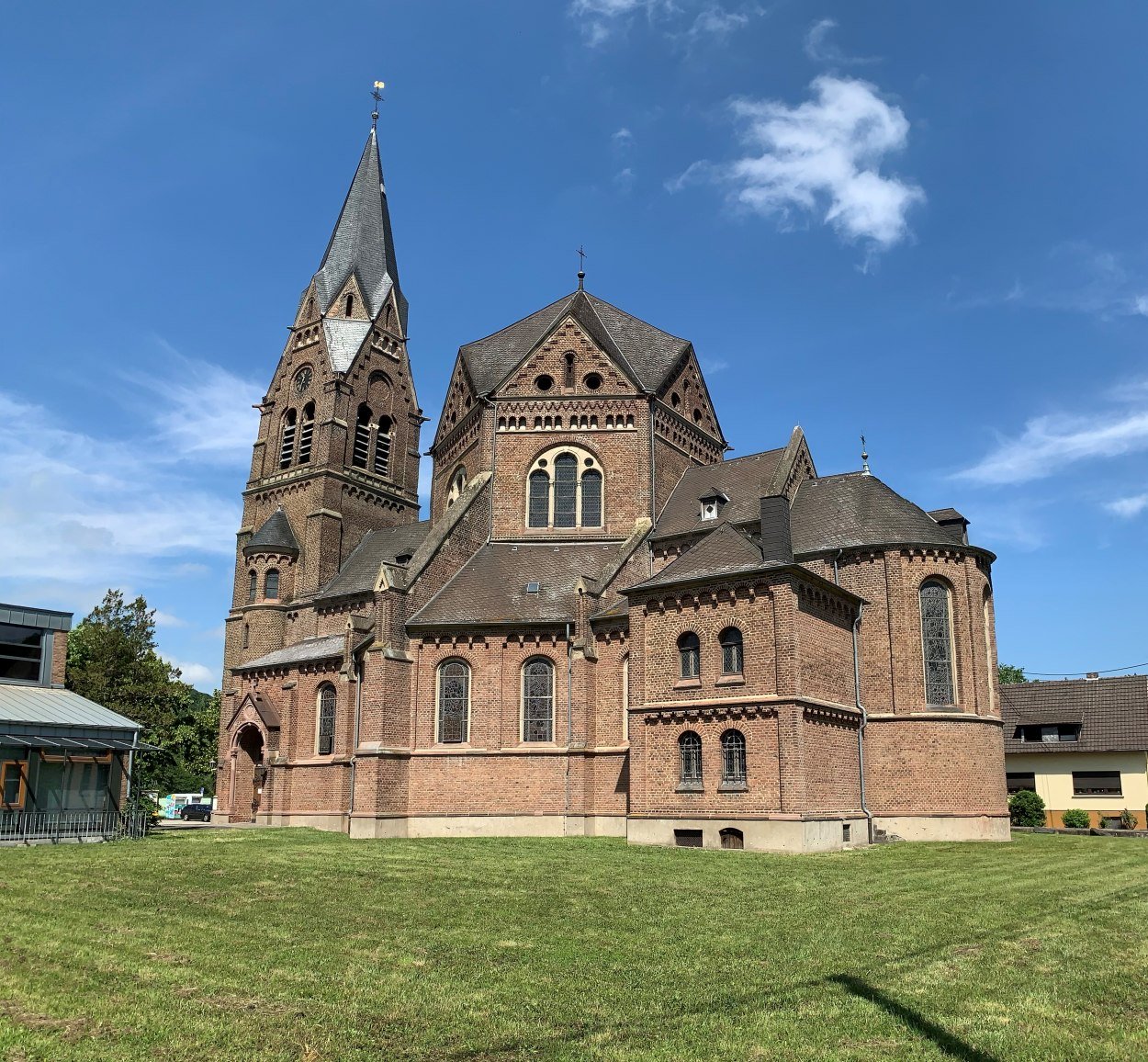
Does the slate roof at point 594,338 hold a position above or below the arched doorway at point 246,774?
above

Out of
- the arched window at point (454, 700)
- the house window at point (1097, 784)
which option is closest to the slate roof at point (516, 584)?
the arched window at point (454, 700)

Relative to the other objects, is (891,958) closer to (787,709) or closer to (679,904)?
(679,904)

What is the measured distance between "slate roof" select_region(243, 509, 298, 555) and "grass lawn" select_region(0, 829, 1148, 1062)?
29985mm

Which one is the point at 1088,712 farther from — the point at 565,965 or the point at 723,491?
the point at 565,965

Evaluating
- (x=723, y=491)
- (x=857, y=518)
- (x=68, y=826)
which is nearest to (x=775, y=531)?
(x=857, y=518)

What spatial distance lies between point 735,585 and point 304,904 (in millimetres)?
16212

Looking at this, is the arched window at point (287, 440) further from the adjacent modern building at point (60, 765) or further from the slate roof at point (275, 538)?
the adjacent modern building at point (60, 765)

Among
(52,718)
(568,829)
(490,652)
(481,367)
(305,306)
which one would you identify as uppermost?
(305,306)

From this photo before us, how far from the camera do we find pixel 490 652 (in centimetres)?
3397

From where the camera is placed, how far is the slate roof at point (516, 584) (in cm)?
3416

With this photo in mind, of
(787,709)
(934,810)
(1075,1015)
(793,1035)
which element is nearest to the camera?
(793,1035)

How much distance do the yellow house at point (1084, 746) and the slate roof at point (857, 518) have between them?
16.0 metres

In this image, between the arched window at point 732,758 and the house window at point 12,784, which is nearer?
the house window at point 12,784

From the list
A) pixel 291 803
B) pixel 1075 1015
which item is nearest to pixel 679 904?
pixel 1075 1015
